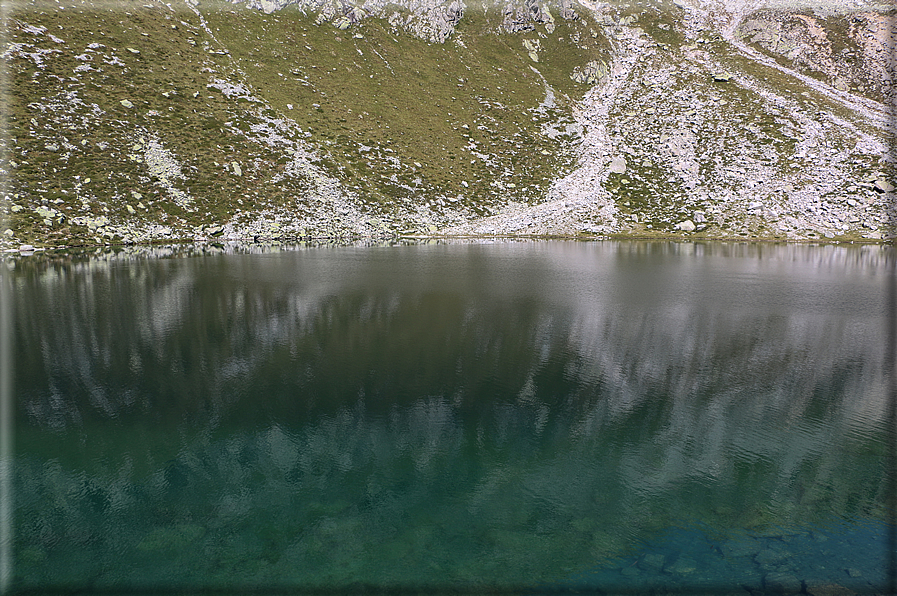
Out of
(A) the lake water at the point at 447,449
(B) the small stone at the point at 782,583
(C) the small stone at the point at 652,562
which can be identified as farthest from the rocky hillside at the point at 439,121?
(B) the small stone at the point at 782,583

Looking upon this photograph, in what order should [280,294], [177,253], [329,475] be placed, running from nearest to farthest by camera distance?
1. [329,475]
2. [280,294]
3. [177,253]

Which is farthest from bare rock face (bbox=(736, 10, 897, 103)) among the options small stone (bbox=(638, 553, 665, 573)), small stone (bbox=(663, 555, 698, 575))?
small stone (bbox=(638, 553, 665, 573))

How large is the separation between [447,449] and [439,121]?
86.3 m

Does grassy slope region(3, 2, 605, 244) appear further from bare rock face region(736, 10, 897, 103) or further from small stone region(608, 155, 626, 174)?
bare rock face region(736, 10, 897, 103)

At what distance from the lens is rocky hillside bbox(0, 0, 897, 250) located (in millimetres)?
62688

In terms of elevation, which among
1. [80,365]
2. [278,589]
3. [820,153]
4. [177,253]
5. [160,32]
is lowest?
[278,589]

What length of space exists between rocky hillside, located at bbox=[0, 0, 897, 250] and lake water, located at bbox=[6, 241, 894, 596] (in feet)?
144

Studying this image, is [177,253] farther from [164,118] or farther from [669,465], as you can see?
[669,465]

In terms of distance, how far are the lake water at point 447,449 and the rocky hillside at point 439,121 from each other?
44027mm

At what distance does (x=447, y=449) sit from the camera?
11289 mm

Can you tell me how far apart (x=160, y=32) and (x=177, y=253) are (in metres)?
59.5

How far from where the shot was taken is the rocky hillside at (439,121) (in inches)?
2468

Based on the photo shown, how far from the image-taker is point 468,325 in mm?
22078

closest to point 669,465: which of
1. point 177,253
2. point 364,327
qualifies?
point 364,327
